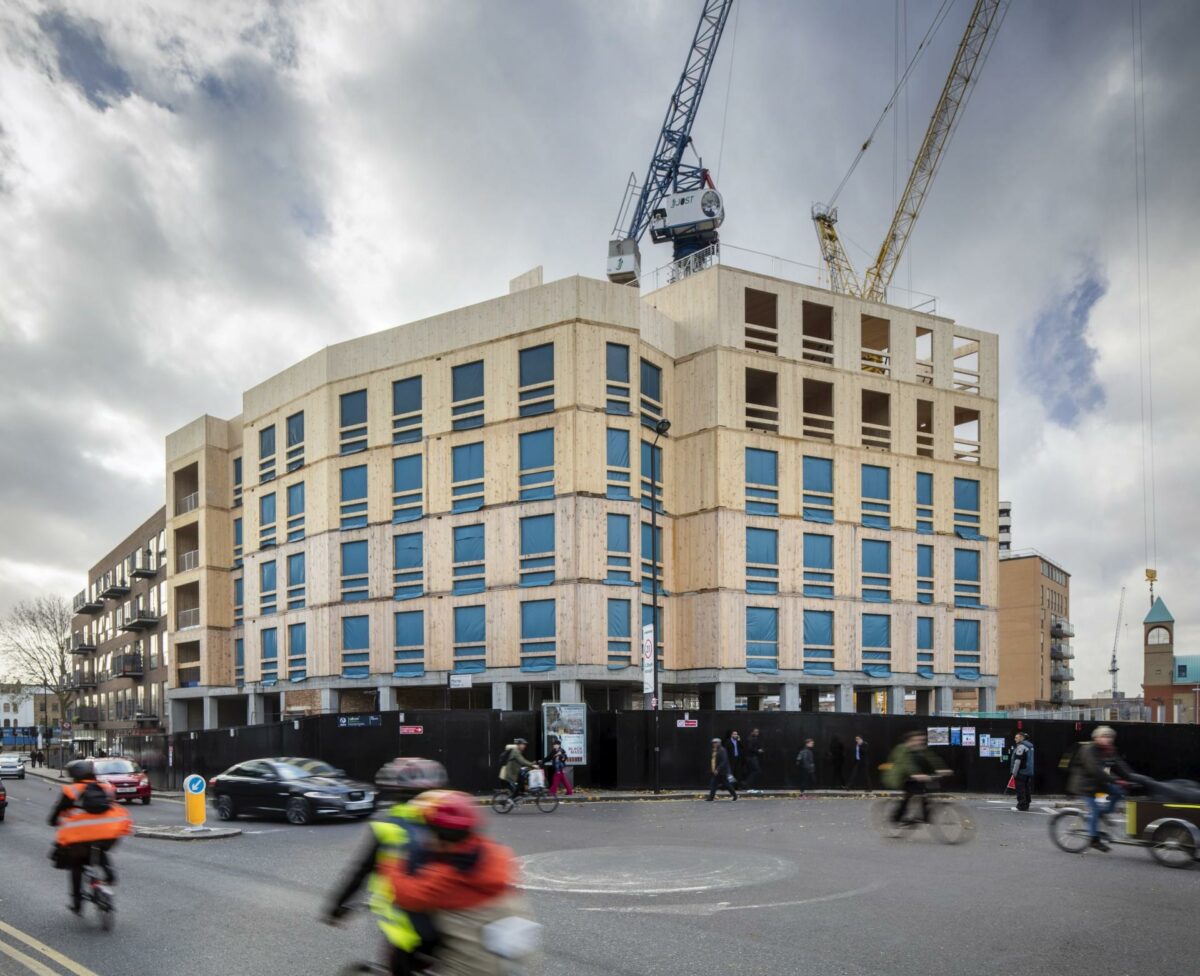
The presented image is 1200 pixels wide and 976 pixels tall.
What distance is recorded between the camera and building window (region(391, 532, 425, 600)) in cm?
3903

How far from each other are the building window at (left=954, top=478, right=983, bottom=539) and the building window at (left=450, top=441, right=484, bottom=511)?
2081 cm

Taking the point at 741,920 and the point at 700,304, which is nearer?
the point at 741,920

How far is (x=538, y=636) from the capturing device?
118 ft

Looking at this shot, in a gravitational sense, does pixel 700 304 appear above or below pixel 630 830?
above

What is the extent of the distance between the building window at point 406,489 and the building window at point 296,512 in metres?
5.53

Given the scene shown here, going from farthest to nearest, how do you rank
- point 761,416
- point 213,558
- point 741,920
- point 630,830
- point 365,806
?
point 213,558
point 761,416
point 365,806
point 630,830
point 741,920

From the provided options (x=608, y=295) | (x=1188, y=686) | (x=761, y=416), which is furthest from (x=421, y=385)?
(x=1188, y=686)

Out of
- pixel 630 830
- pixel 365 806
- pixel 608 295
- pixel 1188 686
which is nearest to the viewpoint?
pixel 630 830

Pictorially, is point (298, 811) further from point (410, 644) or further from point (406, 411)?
point (406, 411)

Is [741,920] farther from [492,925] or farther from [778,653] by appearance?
[778,653]

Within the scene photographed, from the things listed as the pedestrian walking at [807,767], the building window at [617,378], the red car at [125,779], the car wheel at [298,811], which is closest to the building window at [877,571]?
the building window at [617,378]

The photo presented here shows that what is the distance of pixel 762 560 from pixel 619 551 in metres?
6.40

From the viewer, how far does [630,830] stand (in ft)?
63.9

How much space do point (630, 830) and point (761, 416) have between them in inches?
1041
